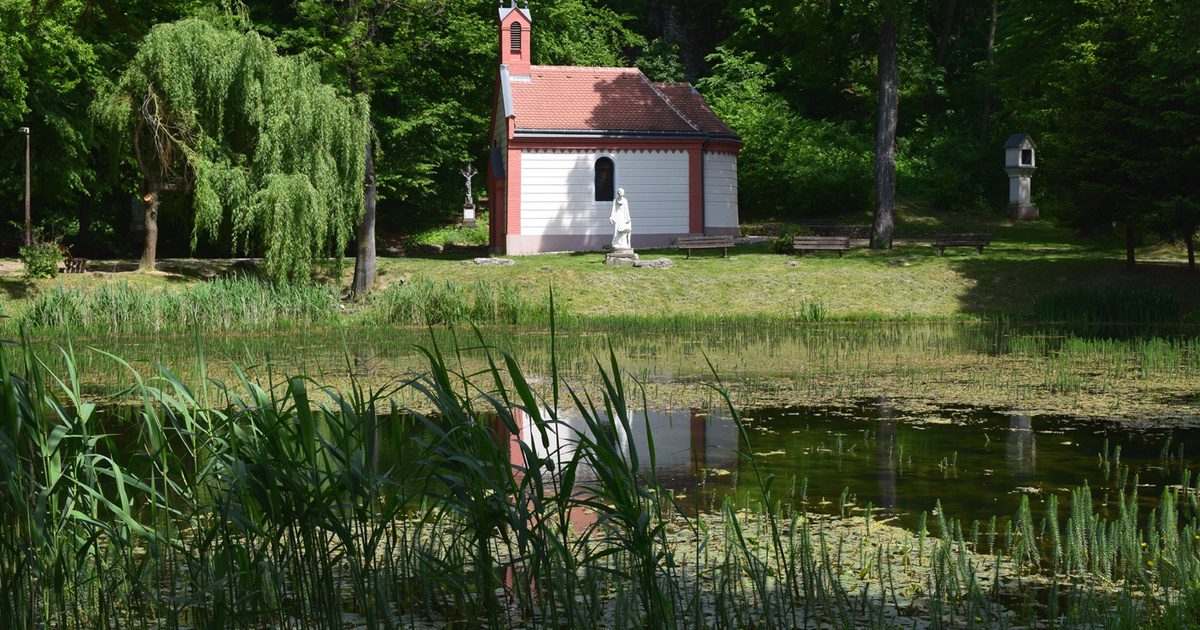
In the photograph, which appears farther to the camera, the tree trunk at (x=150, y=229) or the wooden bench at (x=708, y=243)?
the wooden bench at (x=708, y=243)

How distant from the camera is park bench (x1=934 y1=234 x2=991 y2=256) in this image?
2859 centimetres

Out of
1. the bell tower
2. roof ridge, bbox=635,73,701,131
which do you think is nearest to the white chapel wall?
roof ridge, bbox=635,73,701,131

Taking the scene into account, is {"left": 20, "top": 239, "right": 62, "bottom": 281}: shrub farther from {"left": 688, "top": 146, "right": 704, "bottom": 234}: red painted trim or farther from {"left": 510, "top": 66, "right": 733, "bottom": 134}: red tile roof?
{"left": 688, "top": 146, "right": 704, "bottom": 234}: red painted trim

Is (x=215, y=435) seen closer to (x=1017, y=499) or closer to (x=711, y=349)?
(x=1017, y=499)

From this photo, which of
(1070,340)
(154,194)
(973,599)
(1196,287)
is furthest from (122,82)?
(973,599)

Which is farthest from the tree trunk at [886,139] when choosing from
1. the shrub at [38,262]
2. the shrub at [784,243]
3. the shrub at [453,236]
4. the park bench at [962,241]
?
the shrub at [38,262]

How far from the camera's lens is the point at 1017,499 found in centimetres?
741

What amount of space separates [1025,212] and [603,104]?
1469 centimetres

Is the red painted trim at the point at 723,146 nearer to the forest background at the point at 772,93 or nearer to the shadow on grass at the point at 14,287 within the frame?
the forest background at the point at 772,93

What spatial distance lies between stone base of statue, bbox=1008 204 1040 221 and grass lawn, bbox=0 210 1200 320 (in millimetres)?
8551

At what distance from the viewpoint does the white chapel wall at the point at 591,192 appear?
35.2m

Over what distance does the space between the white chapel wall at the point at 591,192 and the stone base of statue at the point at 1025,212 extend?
38.5 feet

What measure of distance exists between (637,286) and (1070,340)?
38.8 feet

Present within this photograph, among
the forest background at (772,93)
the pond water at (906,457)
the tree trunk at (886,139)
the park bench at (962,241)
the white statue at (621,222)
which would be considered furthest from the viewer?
the tree trunk at (886,139)
